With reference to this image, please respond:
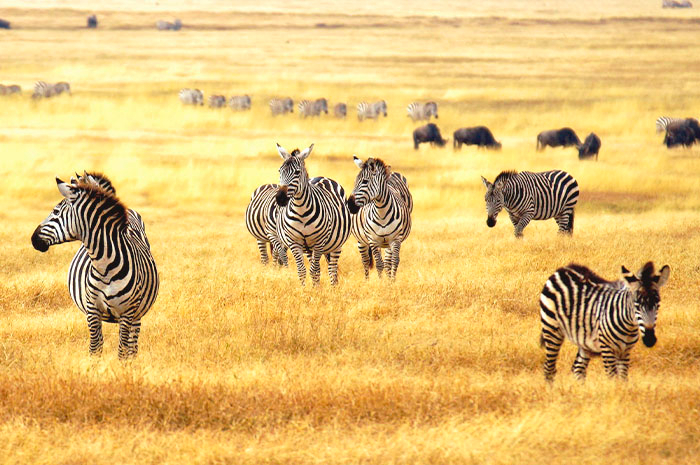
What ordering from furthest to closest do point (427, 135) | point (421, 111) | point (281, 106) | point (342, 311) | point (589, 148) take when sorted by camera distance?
point (281, 106)
point (421, 111)
point (427, 135)
point (589, 148)
point (342, 311)

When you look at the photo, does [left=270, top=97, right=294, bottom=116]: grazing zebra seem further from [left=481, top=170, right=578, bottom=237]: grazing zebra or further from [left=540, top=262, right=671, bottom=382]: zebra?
[left=540, top=262, right=671, bottom=382]: zebra

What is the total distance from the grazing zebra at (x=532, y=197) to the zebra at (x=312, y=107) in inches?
1056

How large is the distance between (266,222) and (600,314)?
8026 mm

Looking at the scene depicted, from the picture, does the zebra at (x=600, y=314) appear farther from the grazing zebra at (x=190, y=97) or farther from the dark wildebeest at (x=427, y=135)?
the grazing zebra at (x=190, y=97)

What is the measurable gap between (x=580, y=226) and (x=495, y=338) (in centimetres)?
950

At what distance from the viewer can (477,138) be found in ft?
109

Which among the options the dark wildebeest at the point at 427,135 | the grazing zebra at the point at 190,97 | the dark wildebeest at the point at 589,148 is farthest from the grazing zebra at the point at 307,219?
the grazing zebra at the point at 190,97

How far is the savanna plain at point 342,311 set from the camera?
20.9ft

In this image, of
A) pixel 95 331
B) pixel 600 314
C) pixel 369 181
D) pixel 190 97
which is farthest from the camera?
pixel 190 97

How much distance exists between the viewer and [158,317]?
10500 mm

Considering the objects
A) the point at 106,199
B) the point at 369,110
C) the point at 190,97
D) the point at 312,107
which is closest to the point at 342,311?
the point at 106,199

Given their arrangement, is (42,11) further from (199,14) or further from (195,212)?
(195,212)

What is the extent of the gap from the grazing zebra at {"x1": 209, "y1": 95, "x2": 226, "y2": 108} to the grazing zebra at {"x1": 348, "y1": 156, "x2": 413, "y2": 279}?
109ft

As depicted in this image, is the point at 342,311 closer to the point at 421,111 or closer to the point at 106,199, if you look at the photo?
the point at 106,199
